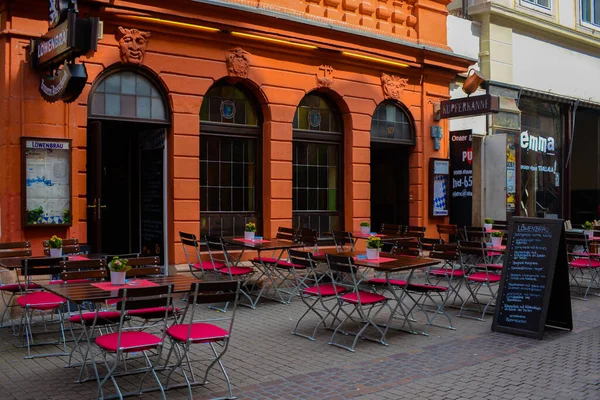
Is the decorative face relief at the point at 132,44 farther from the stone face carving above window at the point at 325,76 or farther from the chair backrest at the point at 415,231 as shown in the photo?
the chair backrest at the point at 415,231

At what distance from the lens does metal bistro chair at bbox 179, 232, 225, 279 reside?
9758mm

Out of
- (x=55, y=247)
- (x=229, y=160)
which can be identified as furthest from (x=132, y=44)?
(x=55, y=247)

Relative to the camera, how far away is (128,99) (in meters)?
10.6

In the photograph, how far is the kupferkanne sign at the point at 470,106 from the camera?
517 inches

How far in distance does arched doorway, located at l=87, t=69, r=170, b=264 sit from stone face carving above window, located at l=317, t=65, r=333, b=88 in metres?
3.33

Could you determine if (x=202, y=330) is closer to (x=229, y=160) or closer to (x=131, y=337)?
(x=131, y=337)

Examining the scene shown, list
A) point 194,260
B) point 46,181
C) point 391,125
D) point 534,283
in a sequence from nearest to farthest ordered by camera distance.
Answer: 1. point 534,283
2. point 46,181
3. point 194,260
4. point 391,125

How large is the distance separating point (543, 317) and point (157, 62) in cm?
710

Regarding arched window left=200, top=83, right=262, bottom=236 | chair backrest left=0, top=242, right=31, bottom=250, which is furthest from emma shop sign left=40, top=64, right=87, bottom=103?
arched window left=200, top=83, right=262, bottom=236

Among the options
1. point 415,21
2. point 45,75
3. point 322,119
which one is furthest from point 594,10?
point 45,75

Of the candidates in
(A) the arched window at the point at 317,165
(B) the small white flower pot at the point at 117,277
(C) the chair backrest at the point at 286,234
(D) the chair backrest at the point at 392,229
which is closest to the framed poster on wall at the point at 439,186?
(D) the chair backrest at the point at 392,229

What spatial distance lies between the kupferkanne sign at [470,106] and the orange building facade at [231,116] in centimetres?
47

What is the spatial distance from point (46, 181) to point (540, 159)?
44.4 feet

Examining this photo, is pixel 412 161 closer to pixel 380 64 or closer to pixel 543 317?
pixel 380 64
